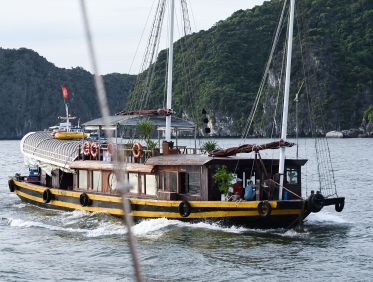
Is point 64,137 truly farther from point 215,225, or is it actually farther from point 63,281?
point 63,281

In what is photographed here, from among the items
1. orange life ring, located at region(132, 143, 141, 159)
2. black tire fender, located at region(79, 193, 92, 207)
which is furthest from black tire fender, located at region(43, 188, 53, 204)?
orange life ring, located at region(132, 143, 141, 159)

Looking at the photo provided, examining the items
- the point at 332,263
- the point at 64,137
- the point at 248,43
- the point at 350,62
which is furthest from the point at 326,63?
the point at 332,263

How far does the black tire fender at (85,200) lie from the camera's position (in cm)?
2911

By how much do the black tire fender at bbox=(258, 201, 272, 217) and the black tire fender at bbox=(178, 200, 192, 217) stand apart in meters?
2.62

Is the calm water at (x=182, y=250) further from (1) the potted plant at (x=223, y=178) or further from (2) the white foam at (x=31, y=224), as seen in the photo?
(1) the potted plant at (x=223, y=178)

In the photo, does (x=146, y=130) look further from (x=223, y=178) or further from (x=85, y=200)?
(x=223, y=178)

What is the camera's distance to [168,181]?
2664 cm

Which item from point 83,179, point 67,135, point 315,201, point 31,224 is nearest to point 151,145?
point 83,179

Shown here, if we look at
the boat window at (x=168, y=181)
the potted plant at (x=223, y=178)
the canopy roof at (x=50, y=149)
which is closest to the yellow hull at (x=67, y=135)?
the canopy roof at (x=50, y=149)

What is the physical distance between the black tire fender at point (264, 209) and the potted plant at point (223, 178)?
1512mm

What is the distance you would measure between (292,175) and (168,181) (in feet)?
15.2

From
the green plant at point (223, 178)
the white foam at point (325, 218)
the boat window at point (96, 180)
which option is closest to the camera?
the green plant at point (223, 178)

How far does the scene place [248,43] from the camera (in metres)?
198

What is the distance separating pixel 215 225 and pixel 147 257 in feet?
13.8
